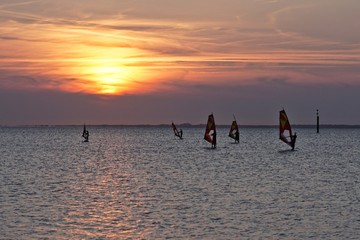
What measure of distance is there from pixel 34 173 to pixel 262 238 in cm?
3477

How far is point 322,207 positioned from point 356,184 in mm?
14217

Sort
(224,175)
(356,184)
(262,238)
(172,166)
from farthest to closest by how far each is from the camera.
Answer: (172,166), (224,175), (356,184), (262,238)

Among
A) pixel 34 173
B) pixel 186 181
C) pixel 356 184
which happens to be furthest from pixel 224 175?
pixel 34 173

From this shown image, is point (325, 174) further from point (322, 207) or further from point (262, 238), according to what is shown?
point (262, 238)

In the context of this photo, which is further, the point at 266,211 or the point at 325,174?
the point at 325,174

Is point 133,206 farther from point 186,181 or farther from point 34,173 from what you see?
point 34,173

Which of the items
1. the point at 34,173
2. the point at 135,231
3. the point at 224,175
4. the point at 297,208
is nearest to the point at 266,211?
the point at 297,208

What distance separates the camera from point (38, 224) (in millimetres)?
28109

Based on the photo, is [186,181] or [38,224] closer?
[38,224]

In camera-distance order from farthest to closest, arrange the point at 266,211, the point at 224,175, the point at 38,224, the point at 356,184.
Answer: the point at 224,175
the point at 356,184
the point at 266,211
the point at 38,224

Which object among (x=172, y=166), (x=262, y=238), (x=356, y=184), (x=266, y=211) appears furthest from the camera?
(x=172, y=166)

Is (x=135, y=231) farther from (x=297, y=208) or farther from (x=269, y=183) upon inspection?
(x=269, y=183)

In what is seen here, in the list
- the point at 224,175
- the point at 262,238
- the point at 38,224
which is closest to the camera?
the point at 262,238

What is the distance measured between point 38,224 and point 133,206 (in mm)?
6578
